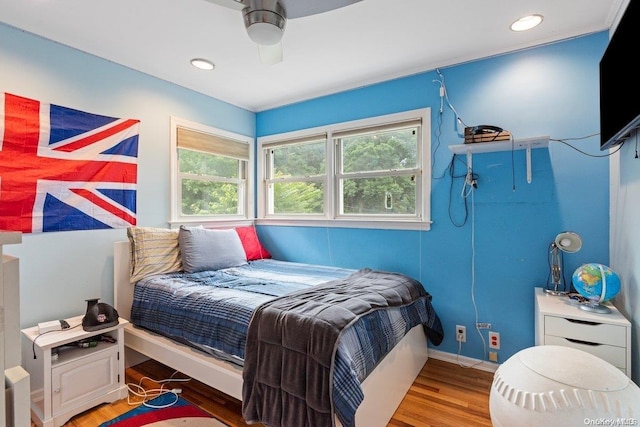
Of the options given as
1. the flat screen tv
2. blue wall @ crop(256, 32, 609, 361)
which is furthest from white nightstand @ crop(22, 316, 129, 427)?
the flat screen tv

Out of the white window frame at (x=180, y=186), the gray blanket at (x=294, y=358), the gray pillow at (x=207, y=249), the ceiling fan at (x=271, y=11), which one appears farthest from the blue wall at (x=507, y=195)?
the white window frame at (x=180, y=186)

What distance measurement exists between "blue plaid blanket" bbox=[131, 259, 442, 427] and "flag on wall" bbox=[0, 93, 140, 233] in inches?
26.8

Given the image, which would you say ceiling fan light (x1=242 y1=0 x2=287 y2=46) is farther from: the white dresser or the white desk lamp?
the white desk lamp

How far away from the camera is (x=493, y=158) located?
96.0 inches

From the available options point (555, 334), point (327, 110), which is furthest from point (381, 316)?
point (327, 110)

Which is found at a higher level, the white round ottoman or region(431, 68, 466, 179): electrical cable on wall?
region(431, 68, 466, 179): electrical cable on wall

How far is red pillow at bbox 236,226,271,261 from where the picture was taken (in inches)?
129

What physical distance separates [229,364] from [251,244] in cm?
166

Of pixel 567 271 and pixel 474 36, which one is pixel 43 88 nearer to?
pixel 474 36

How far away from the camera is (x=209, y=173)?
3.34 m

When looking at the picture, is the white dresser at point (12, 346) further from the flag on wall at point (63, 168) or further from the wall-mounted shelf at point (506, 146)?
the wall-mounted shelf at point (506, 146)

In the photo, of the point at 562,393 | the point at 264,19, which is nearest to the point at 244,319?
the point at 562,393

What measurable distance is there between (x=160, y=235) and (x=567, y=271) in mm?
3056

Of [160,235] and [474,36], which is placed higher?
[474,36]
